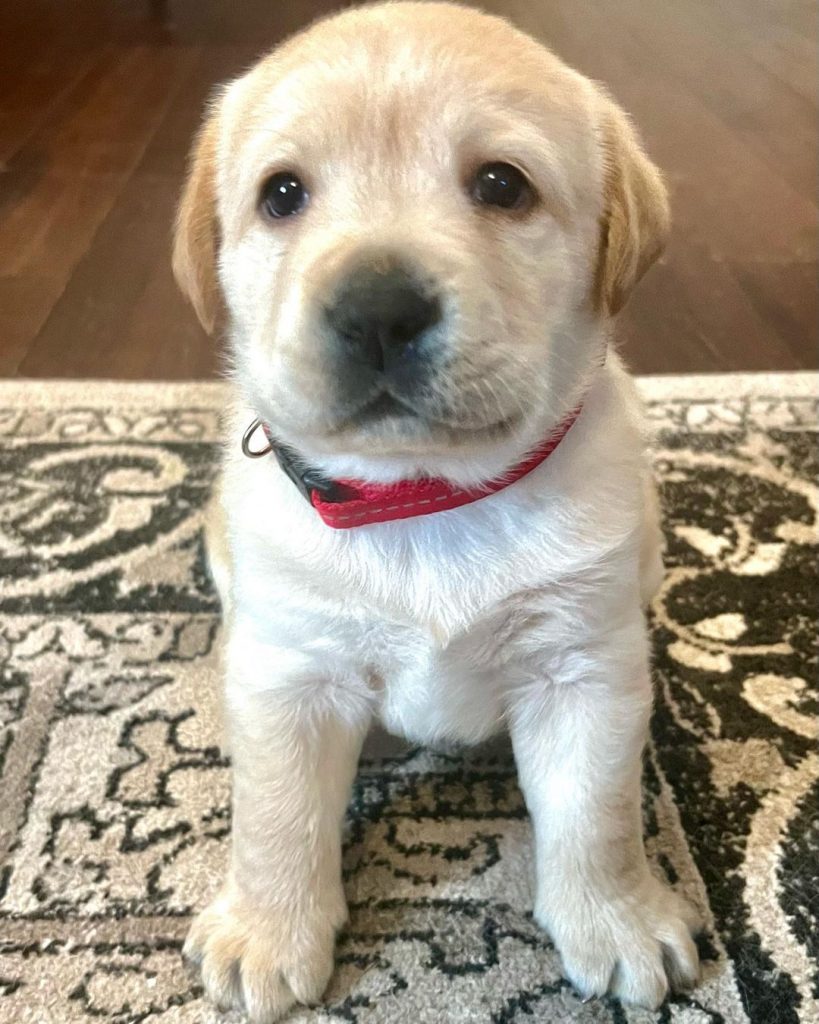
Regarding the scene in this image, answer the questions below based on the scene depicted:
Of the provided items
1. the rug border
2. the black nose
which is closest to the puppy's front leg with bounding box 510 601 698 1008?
the black nose

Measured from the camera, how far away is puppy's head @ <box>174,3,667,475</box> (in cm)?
90

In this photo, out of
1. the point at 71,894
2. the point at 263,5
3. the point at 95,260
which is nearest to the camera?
the point at 71,894

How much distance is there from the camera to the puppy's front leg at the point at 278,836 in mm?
1152

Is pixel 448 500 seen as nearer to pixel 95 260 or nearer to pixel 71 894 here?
pixel 71 894

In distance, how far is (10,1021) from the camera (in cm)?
112

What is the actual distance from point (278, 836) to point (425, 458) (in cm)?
47

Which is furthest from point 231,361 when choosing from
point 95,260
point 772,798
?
point 95,260

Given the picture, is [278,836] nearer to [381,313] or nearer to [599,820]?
[599,820]

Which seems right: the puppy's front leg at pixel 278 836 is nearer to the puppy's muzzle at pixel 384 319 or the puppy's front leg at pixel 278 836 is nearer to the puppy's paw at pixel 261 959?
the puppy's paw at pixel 261 959

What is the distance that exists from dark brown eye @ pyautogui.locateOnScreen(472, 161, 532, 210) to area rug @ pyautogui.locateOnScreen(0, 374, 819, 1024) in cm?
78

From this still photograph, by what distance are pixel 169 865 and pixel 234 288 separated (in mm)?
712

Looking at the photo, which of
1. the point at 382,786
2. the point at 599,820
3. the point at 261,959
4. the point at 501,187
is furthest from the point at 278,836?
the point at 501,187

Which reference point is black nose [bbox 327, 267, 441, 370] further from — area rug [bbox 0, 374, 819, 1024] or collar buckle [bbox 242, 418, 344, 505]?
area rug [bbox 0, 374, 819, 1024]

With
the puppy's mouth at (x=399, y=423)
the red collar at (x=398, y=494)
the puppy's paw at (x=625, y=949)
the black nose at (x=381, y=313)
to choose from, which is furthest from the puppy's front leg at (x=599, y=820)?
the black nose at (x=381, y=313)
